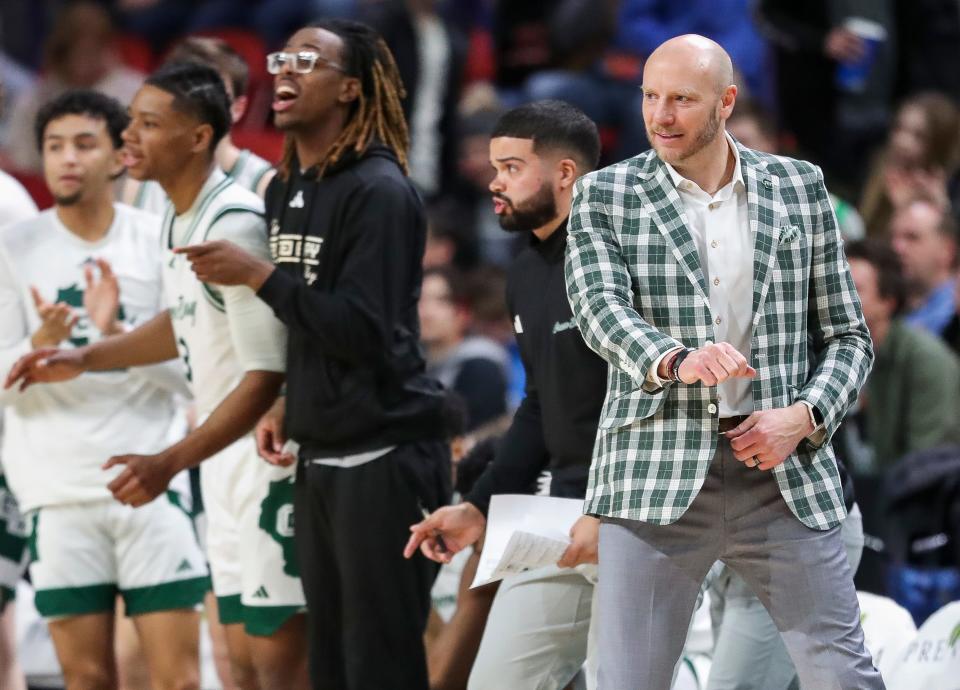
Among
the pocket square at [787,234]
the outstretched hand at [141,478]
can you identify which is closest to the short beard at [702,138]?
the pocket square at [787,234]

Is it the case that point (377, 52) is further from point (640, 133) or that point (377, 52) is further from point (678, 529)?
point (640, 133)

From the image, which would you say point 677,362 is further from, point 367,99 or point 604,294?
point 367,99

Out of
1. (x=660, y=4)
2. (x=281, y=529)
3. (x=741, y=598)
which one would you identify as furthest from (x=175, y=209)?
(x=660, y=4)

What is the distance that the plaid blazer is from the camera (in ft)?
13.5

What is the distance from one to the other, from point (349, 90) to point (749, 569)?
2026mm

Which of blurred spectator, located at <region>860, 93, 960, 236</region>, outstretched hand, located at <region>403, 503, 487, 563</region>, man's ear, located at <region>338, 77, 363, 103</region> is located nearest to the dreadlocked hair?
man's ear, located at <region>338, 77, 363, 103</region>

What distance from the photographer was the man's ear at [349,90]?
17.6 feet

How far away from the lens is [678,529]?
4.14 metres

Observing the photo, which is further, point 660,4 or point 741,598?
point 660,4

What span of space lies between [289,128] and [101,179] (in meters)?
1.10

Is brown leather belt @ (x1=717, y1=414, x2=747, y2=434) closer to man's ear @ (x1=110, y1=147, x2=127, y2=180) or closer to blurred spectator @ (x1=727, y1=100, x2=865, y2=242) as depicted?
man's ear @ (x1=110, y1=147, x2=127, y2=180)

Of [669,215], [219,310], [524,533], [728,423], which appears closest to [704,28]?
[219,310]

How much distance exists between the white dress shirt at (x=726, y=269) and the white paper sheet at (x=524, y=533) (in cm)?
69

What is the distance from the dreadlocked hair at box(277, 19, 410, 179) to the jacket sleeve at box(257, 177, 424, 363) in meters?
0.22
